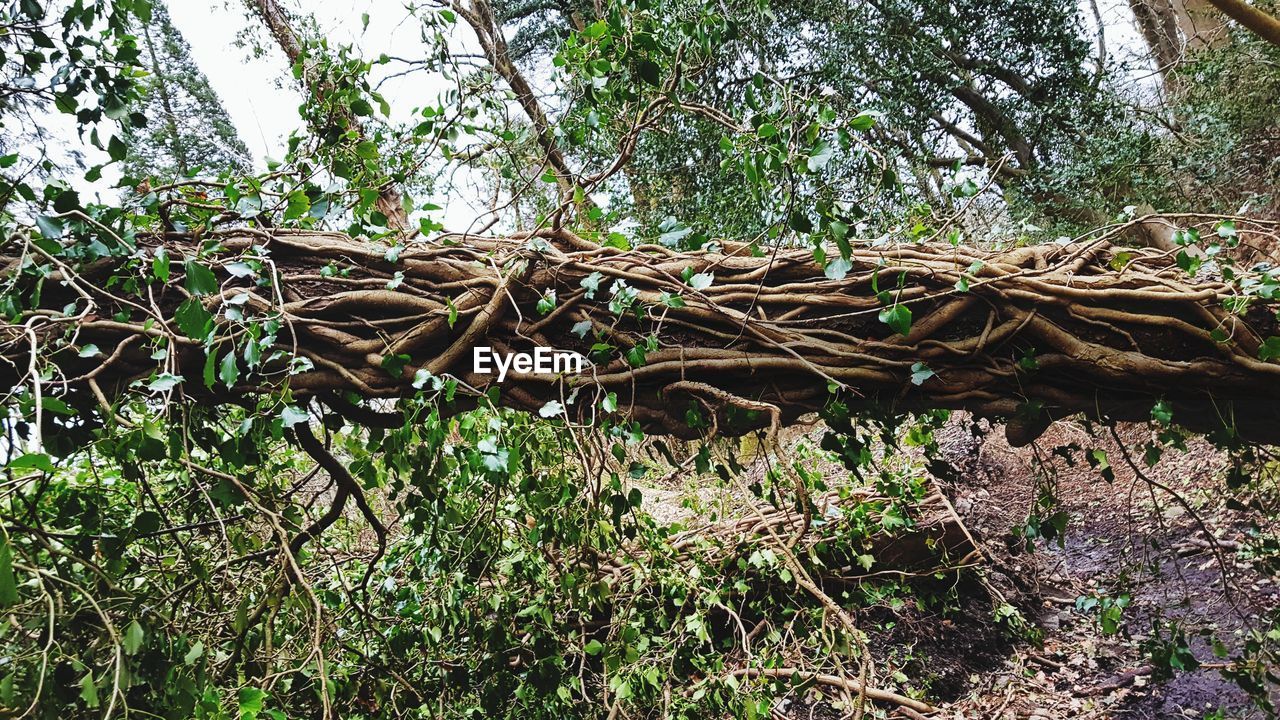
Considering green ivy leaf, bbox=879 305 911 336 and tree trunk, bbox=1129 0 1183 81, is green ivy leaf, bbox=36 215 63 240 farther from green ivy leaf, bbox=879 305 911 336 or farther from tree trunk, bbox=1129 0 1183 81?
tree trunk, bbox=1129 0 1183 81

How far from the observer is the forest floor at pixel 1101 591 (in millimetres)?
3035

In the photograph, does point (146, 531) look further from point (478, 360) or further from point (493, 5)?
point (493, 5)

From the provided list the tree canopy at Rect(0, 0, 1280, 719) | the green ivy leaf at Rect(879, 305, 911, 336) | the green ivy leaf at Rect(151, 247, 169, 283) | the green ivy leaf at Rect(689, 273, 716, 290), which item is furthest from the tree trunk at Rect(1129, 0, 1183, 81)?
the green ivy leaf at Rect(151, 247, 169, 283)

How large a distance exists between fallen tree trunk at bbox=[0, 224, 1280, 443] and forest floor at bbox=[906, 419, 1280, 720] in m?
1.22

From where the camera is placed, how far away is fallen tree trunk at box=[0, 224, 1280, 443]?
1399 millimetres

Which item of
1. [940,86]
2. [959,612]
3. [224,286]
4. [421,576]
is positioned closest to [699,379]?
[224,286]

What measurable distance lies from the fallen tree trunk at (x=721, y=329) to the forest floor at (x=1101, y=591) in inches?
48.0

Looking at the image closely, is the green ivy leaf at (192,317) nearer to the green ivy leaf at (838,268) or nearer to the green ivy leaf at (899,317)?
the green ivy leaf at (838,268)

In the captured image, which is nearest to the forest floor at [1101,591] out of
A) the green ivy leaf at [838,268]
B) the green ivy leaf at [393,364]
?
the green ivy leaf at [838,268]

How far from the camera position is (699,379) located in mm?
1465

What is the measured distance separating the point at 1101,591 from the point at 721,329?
242cm

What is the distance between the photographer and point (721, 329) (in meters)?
1.47

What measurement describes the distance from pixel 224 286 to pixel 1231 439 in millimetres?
2157

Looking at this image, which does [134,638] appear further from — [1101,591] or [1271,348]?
[1101,591]
